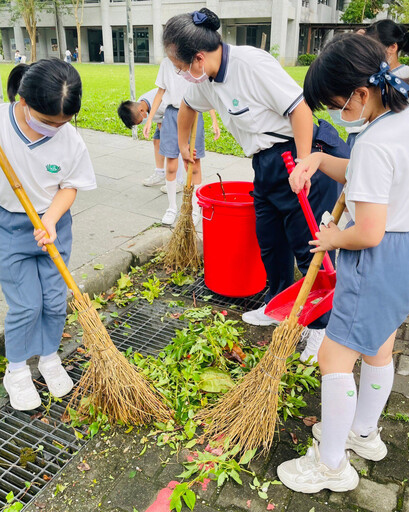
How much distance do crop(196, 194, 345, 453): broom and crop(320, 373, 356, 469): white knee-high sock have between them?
9.9 inches

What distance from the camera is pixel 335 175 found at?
208 cm

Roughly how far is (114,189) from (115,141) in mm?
2563

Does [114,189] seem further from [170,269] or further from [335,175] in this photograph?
[335,175]

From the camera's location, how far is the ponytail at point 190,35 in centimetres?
246

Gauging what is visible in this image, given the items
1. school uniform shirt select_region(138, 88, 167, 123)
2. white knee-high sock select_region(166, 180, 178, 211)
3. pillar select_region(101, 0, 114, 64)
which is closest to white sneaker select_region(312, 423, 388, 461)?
white knee-high sock select_region(166, 180, 178, 211)

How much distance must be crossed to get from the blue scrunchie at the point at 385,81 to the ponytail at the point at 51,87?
1.23 meters

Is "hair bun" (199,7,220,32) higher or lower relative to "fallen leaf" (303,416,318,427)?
higher

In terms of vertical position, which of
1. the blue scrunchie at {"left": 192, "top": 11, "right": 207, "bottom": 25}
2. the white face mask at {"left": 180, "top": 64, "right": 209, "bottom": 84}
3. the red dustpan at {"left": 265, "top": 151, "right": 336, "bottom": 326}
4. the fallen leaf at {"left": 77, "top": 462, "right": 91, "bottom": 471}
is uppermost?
the blue scrunchie at {"left": 192, "top": 11, "right": 207, "bottom": 25}

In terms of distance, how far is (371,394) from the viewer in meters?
2.05

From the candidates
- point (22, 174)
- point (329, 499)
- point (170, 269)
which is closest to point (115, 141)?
point (170, 269)

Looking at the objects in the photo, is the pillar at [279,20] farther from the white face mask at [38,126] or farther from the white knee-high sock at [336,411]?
the white knee-high sock at [336,411]

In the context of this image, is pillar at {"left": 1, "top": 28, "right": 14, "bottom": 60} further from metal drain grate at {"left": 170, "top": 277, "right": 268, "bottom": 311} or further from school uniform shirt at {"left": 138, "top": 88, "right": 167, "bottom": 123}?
metal drain grate at {"left": 170, "top": 277, "right": 268, "bottom": 311}

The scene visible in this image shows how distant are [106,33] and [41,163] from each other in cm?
4004

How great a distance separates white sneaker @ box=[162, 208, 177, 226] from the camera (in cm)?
458
